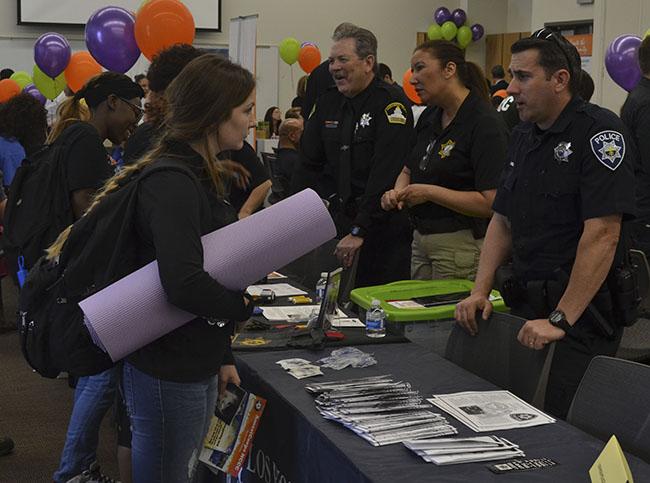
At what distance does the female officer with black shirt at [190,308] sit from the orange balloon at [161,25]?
384cm

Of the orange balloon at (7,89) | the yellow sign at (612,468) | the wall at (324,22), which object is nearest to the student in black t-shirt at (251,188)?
the yellow sign at (612,468)

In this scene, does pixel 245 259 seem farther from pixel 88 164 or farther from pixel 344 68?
pixel 344 68

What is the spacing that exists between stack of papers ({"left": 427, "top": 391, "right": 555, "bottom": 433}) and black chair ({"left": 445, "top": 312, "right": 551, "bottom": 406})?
0.24 metres

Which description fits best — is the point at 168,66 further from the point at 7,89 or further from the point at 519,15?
the point at 519,15

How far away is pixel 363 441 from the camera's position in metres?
1.87

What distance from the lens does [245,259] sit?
1.94 m

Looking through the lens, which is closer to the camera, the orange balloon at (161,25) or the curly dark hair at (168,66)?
the curly dark hair at (168,66)

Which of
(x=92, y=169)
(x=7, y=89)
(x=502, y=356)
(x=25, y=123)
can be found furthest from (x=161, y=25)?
(x=502, y=356)

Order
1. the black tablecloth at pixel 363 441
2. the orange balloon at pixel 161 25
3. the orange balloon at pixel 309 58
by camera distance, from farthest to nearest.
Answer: the orange balloon at pixel 309 58 → the orange balloon at pixel 161 25 → the black tablecloth at pixel 363 441

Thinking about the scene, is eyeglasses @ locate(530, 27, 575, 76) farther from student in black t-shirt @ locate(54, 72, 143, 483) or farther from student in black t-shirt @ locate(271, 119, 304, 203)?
student in black t-shirt @ locate(271, 119, 304, 203)

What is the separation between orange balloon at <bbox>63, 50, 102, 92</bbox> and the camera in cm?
735

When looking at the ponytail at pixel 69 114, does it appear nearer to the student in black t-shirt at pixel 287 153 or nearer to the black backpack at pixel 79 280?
the black backpack at pixel 79 280

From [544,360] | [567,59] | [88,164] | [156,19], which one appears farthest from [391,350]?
[156,19]

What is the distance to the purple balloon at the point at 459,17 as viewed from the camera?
14.1 m
